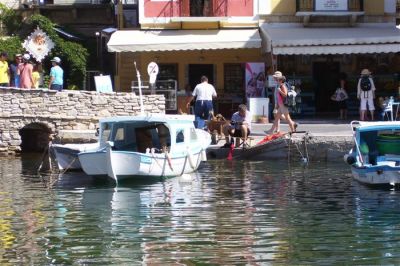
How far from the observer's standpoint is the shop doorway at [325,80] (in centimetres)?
3581

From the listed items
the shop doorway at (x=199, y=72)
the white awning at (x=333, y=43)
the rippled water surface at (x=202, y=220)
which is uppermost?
the white awning at (x=333, y=43)

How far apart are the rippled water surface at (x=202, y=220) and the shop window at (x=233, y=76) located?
1210 centimetres

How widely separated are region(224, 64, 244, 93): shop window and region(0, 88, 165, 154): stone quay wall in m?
6.52

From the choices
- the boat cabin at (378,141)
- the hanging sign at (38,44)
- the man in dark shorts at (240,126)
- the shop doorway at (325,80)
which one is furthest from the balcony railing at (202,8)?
the boat cabin at (378,141)

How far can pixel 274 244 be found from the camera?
47.4ft

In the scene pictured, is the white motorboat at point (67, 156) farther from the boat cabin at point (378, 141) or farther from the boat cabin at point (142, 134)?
the boat cabin at point (378, 141)

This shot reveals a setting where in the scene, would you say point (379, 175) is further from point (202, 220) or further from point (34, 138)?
point (34, 138)

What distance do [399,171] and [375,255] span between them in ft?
21.9

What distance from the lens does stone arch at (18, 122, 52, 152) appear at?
1208 inches

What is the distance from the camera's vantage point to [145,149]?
23.0m

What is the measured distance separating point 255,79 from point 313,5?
11.3 feet

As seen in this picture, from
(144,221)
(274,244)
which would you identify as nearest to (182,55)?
(144,221)

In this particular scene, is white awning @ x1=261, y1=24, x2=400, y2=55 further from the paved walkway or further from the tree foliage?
the tree foliage

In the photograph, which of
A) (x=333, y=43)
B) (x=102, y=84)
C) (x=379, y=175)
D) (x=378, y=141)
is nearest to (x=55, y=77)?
(x=102, y=84)
